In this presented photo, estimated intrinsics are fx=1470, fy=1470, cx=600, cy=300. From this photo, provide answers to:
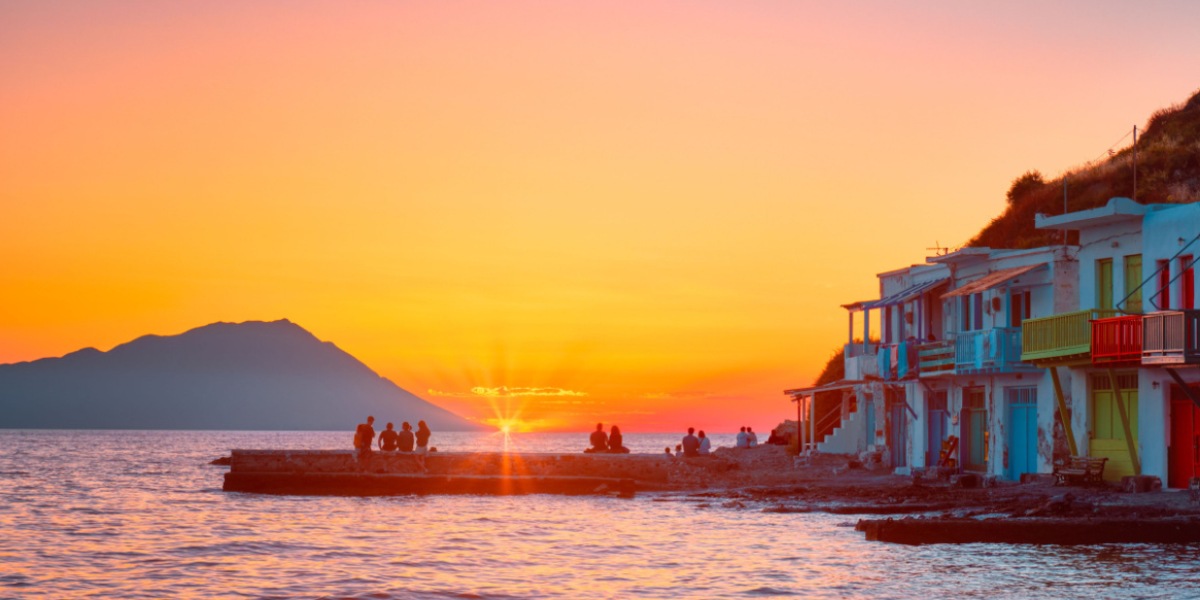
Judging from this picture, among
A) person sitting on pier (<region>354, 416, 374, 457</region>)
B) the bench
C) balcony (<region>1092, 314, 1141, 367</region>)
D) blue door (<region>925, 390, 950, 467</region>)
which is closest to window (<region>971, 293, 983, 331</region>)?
blue door (<region>925, 390, 950, 467</region>)

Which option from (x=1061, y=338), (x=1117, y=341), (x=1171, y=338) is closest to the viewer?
(x=1171, y=338)

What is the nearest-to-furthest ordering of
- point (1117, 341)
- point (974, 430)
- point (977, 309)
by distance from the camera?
point (1117, 341) < point (977, 309) < point (974, 430)

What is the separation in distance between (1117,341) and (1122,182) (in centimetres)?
3229

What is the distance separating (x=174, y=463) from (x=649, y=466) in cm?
5453

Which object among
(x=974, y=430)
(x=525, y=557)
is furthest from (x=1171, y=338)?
(x=525, y=557)

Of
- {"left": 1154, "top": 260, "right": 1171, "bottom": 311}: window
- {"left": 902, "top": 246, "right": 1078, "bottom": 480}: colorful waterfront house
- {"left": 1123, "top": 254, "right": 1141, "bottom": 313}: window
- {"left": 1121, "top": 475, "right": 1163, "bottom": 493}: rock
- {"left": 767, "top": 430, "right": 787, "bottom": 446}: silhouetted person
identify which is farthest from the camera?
{"left": 767, "top": 430, "right": 787, "bottom": 446}: silhouetted person

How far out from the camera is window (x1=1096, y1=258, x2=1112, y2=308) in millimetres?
40156

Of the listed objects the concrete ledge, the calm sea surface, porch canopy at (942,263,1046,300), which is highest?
porch canopy at (942,263,1046,300)

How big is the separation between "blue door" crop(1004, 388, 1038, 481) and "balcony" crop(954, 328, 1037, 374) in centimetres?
119

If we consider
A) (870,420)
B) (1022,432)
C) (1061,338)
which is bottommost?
(1022,432)

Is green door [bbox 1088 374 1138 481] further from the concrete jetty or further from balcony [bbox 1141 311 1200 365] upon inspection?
the concrete jetty

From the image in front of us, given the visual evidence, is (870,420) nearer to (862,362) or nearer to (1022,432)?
(862,362)

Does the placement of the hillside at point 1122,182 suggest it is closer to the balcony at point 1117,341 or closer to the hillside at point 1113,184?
the hillside at point 1113,184

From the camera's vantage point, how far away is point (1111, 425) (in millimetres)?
39906
